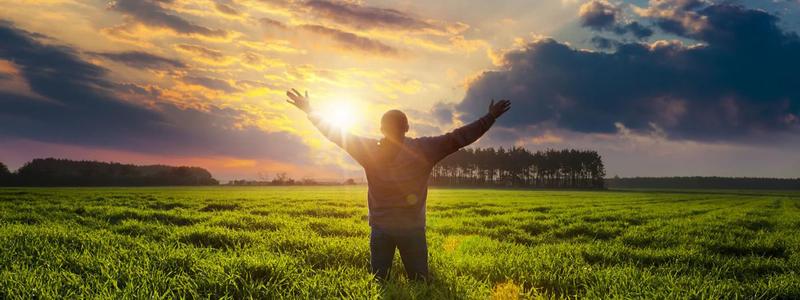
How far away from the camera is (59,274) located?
5.29 m

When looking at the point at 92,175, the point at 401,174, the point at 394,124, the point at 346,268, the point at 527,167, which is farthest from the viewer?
the point at 527,167

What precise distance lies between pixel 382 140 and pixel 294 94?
4.42 ft

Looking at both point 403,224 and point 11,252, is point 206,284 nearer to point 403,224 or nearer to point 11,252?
point 403,224

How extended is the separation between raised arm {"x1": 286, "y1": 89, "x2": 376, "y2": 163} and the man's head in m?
0.27

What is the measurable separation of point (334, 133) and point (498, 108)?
68.6 inches

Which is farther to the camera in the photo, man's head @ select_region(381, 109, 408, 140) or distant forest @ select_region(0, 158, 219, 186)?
distant forest @ select_region(0, 158, 219, 186)

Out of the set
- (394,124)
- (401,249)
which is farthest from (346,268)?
(394,124)

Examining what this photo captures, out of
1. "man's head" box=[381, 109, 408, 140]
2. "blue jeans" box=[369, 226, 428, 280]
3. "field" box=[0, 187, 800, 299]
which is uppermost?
"man's head" box=[381, 109, 408, 140]

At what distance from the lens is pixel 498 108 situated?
198 inches

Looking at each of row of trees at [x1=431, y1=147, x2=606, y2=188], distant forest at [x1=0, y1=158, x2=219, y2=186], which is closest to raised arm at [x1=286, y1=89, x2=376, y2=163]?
distant forest at [x1=0, y1=158, x2=219, y2=186]

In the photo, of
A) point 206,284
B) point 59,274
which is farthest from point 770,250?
point 59,274

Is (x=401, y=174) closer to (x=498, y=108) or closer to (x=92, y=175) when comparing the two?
(x=498, y=108)

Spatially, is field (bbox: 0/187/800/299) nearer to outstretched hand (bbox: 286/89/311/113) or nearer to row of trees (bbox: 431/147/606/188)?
outstretched hand (bbox: 286/89/311/113)

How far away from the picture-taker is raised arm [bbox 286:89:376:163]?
4.90 meters
